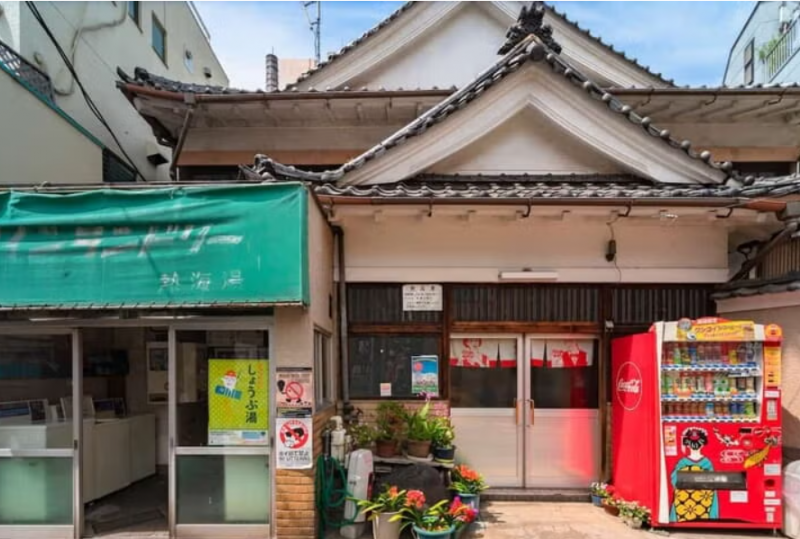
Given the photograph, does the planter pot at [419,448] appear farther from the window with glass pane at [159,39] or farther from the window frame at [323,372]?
the window with glass pane at [159,39]

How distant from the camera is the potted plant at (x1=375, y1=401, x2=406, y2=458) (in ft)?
21.9

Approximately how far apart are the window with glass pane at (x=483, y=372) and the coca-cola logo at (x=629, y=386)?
1437 millimetres

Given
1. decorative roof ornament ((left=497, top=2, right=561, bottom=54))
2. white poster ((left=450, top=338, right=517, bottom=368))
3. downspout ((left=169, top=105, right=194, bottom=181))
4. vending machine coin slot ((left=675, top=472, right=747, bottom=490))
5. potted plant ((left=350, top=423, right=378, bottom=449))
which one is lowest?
vending machine coin slot ((left=675, top=472, right=747, bottom=490))

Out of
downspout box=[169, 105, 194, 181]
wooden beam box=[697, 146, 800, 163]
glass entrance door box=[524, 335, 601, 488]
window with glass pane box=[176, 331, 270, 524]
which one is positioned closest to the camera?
window with glass pane box=[176, 331, 270, 524]

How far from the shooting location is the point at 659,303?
294 inches

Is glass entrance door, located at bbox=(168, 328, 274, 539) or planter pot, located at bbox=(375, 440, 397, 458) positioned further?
planter pot, located at bbox=(375, 440, 397, 458)

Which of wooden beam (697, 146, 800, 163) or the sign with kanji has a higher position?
wooden beam (697, 146, 800, 163)

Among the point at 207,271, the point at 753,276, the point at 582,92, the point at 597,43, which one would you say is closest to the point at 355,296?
the point at 207,271

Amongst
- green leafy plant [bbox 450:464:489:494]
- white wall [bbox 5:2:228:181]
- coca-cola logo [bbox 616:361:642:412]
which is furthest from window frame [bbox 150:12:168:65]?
coca-cola logo [bbox 616:361:642:412]

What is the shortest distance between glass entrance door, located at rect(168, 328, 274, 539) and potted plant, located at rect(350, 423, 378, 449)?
4.56 ft

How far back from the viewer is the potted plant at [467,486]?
249 inches

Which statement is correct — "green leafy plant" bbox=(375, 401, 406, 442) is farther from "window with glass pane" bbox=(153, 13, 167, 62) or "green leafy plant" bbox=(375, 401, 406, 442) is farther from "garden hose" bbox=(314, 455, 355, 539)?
"window with glass pane" bbox=(153, 13, 167, 62)

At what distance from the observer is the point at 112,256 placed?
5.43m

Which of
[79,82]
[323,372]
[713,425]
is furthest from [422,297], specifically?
[79,82]
